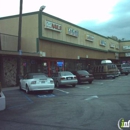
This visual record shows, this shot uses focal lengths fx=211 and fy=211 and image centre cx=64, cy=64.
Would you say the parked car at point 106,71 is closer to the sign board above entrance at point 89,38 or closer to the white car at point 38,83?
the sign board above entrance at point 89,38

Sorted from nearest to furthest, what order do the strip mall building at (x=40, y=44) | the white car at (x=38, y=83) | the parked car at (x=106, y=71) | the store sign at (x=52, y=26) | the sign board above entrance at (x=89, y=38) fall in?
1. the white car at (x=38, y=83)
2. the strip mall building at (x=40, y=44)
3. the store sign at (x=52, y=26)
4. the parked car at (x=106, y=71)
5. the sign board above entrance at (x=89, y=38)

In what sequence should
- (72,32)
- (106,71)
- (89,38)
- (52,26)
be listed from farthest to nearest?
1. (89,38)
2. (106,71)
3. (72,32)
4. (52,26)

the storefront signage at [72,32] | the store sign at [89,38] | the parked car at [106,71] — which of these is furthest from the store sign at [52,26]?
the store sign at [89,38]

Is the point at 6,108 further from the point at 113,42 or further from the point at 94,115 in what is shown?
the point at 113,42

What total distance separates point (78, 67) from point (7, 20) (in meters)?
14.0

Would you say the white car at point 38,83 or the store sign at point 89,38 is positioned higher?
the store sign at point 89,38

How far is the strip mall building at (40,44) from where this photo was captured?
19886 millimetres

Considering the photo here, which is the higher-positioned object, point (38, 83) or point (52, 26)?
point (52, 26)

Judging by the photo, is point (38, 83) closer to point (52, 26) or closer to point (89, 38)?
point (52, 26)

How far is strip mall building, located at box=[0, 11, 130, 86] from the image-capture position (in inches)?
783

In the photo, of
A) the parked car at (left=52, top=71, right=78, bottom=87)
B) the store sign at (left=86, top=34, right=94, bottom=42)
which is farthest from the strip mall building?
the parked car at (left=52, top=71, right=78, bottom=87)

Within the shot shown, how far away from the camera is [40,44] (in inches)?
832

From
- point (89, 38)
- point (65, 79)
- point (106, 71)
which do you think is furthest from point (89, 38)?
point (65, 79)

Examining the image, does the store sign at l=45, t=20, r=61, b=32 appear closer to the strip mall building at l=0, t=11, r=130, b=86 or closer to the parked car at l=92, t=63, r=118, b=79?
the strip mall building at l=0, t=11, r=130, b=86
